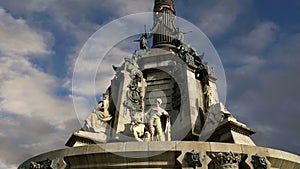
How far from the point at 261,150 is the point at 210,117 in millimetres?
5649

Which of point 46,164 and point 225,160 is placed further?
point 46,164

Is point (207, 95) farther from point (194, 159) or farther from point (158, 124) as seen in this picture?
point (194, 159)

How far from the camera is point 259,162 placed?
12.6 m

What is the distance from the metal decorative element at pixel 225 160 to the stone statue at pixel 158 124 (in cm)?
465

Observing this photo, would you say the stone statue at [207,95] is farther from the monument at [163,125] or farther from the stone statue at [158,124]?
the stone statue at [158,124]

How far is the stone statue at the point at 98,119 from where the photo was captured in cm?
1907

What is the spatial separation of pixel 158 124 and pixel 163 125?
885mm

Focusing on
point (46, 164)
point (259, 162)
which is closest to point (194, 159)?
point (259, 162)

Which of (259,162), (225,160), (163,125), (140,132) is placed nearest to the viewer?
(225,160)

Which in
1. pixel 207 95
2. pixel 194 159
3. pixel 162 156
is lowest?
pixel 194 159

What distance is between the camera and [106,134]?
1902 centimetres

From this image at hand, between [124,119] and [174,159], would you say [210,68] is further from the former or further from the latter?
[174,159]

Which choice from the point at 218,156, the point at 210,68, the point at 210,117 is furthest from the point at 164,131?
the point at 210,68

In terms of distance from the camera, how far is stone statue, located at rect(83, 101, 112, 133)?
19.1m
